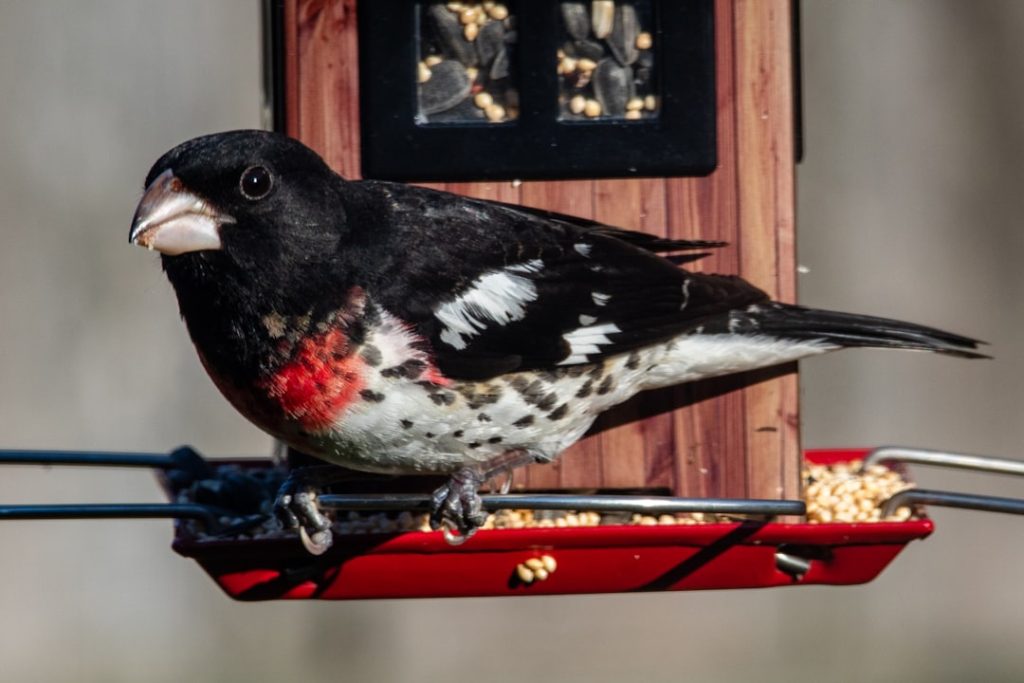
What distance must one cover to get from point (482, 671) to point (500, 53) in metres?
4.39

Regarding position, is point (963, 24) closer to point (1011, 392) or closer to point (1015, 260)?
point (1015, 260)

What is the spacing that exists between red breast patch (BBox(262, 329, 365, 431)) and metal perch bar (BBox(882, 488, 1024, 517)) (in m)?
1.34

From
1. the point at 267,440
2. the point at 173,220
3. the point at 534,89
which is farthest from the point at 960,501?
the point at 267,440

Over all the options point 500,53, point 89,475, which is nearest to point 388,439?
point 500,53

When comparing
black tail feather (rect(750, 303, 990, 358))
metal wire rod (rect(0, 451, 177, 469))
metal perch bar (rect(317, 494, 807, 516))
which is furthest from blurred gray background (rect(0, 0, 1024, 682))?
metal perch bar (rect(317, 494, 807, 516))

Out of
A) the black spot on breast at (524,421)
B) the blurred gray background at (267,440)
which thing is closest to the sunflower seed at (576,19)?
the black spot on breast at (524,421)

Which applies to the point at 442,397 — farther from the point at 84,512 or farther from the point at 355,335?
the point at 84,512

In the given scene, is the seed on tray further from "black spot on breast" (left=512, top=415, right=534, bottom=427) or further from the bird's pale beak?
the bird's pale beak

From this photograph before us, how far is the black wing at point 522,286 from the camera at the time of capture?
11.7ft

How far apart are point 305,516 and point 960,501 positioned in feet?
4.89

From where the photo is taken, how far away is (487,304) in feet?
12.0

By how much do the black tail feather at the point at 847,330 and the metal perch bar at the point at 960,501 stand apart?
43cm

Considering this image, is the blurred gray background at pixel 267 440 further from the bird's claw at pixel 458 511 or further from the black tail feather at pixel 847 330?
the bird's claw at pixel 458 511

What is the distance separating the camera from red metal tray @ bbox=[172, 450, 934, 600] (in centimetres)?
361
